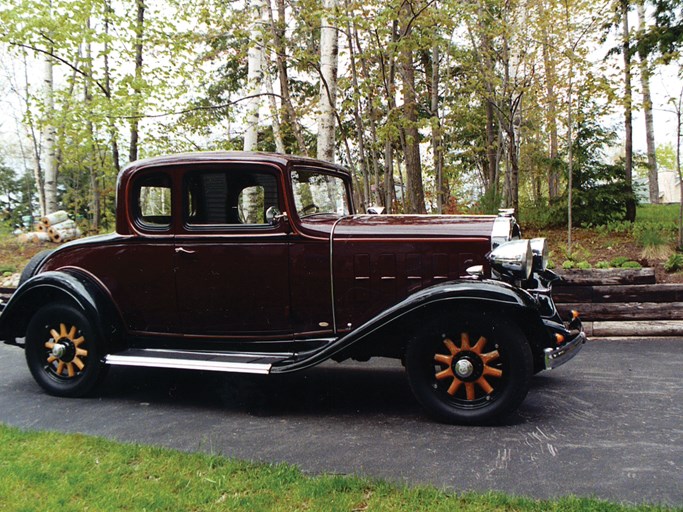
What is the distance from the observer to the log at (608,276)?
6.07 metres

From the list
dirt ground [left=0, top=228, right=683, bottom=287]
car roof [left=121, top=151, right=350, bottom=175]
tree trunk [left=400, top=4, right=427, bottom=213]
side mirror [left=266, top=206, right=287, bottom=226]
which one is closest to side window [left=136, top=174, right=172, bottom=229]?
car roof [left=121, top=151, right=350, bottom=175]

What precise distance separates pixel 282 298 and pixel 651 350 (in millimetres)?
3846

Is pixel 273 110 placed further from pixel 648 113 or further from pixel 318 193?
pixel 648 113

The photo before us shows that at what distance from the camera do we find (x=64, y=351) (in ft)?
14.1

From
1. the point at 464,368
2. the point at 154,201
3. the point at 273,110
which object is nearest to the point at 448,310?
the point at 464,368

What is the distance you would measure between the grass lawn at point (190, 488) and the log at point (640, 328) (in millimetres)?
3972

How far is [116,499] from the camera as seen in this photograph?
2.54m

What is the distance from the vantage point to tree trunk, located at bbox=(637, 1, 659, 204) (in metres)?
8.85

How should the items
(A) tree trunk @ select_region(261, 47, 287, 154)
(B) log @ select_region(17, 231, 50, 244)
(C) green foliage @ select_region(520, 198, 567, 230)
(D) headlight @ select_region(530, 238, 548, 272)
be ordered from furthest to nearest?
(B) log @ select_region(17, 231, 50, 244) → (C) green foliage @ select_region(520, 198, 567, 230) → (A) tree trunk @ select_region(261, 47, 287, 154) → (D) headlight @ select_region(530, 238, 548, 272)

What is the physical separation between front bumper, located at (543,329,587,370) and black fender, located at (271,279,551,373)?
0.07m

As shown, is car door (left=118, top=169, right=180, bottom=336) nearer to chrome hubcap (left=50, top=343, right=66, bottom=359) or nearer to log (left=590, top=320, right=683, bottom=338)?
chrome hubcap (left=50, top=343, right=66, bottom=359)

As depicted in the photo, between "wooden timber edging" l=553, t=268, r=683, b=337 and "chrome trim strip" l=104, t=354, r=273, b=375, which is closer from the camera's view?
"chrome trim strip" l=104, t=354, r=273, b=375

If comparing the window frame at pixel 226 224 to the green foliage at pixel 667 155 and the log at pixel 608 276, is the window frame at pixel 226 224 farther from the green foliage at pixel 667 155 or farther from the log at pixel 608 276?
the green foliage at pixel 667 155

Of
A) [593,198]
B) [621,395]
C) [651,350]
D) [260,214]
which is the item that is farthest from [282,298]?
[593,198]
